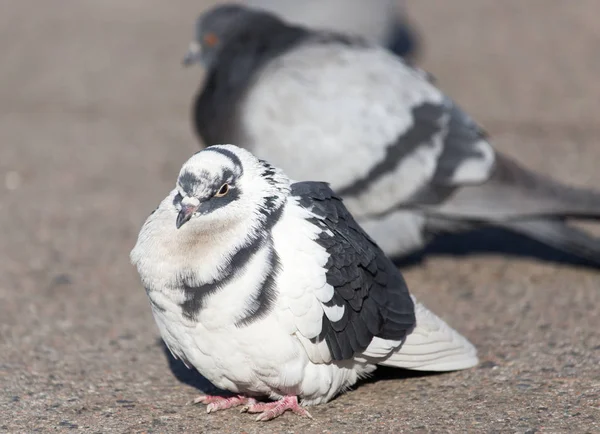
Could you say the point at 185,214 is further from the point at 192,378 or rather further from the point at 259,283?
the point at 192,378

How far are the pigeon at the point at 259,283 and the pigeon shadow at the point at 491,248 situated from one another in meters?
2.26

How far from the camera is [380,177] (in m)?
5.71

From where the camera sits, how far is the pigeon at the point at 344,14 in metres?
8.61

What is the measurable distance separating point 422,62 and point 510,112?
5.26 feet

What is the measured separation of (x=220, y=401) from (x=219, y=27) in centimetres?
329

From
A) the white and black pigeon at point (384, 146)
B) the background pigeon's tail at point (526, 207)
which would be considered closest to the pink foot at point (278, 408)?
the white and black pigeon at point (384, 146)

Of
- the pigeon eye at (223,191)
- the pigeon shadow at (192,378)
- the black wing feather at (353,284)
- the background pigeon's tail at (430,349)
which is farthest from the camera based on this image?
the pigeon shadow at (192,378)

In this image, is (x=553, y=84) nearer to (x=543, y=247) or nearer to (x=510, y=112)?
(x=510, y=112)

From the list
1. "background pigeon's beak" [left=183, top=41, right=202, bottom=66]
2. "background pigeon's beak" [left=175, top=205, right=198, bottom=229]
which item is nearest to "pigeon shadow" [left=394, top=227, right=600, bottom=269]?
"background pigeon's beak" [left=183, top=41, right=202, bottom=66]

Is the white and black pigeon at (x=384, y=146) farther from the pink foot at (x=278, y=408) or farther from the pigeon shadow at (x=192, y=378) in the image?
the pink foot at (x=278, y=408)

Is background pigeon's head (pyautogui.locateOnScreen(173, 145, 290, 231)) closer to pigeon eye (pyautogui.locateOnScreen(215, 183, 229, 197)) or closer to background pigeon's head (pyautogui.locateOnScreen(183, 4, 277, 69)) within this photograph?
pigeon eye (pyautogui.locateOnScreen(215, 183, 229, 197))

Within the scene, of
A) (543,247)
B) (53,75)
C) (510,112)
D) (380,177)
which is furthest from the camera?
(53,75)

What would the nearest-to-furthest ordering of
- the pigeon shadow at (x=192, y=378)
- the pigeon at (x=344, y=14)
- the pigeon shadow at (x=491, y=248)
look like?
the pigeon shadow at (x=192, y=378)
the pigeon shadow at (x=491, y=248)
the pigeon at (x=344, y=14)

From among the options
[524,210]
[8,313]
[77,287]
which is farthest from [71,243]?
[524,210]
